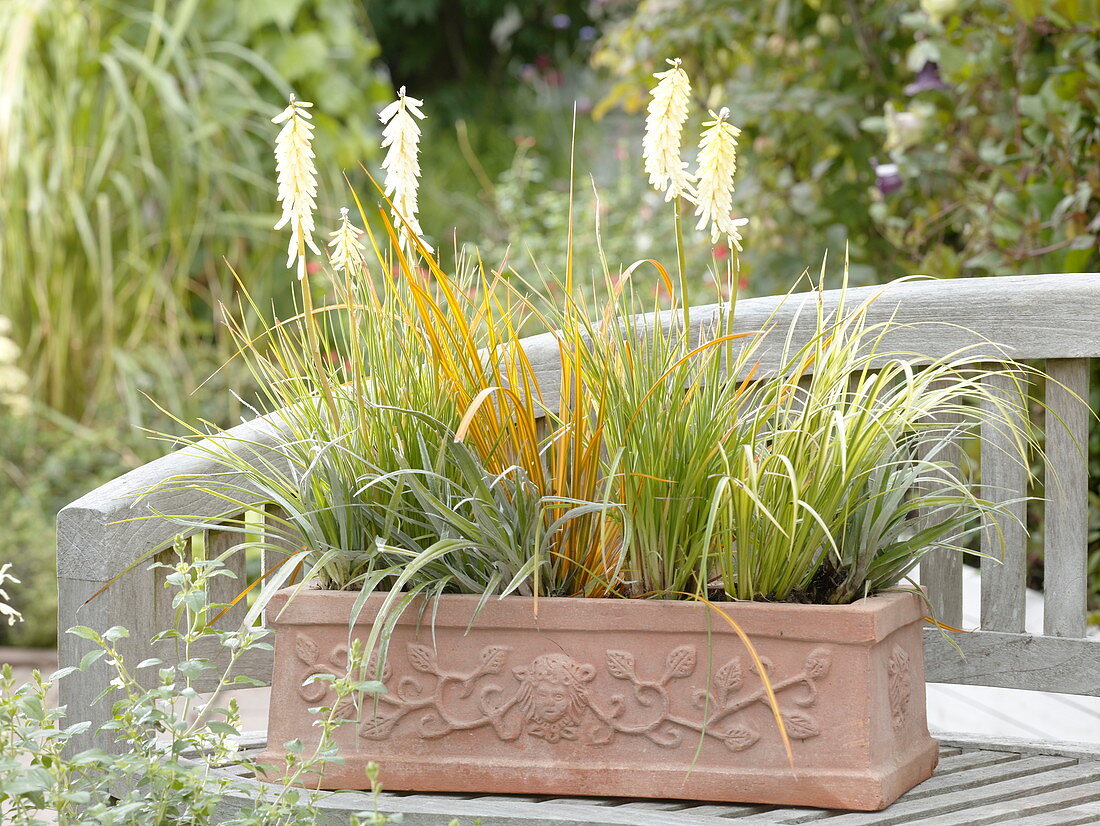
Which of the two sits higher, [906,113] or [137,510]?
[906,113]

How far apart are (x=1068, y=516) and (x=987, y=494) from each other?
0.10 metres

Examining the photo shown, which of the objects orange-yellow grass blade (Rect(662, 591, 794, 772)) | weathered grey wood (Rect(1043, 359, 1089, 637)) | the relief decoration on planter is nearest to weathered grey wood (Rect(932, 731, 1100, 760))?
weathered grey wood (Rect(1043, 359, 1089, 637))

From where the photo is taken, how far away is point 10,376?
4043 millimetres

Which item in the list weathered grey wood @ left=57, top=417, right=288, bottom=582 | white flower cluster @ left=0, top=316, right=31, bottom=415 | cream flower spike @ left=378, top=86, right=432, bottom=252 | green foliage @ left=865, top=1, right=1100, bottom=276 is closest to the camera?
cream flower spike @ left=378, top=86, right=432, bottom=252

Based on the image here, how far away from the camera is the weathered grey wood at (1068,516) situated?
1449 millimetres

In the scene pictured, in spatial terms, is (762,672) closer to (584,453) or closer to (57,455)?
(584,453)

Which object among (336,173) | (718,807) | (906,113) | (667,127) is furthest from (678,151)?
(336,173)

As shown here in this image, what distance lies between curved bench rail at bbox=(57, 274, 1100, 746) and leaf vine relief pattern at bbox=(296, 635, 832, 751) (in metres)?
0.28

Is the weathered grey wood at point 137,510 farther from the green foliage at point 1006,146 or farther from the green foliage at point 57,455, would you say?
the green foliage at point 57,455

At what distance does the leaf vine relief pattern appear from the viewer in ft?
3.95

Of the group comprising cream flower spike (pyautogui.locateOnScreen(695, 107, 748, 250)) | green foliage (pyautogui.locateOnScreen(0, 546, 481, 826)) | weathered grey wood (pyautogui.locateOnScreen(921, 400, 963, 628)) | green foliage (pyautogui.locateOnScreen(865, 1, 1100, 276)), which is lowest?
green foliage (pyautogui.locateOnScreen(0, 546, 481, 826))

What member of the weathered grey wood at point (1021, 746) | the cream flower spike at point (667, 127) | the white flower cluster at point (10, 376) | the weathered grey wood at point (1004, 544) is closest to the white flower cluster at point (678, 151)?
the cream flower spike at point (667, 127)

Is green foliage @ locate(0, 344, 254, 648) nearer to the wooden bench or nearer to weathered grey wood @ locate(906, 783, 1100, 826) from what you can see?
the wooden bench

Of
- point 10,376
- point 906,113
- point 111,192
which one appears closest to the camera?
point 906,113
